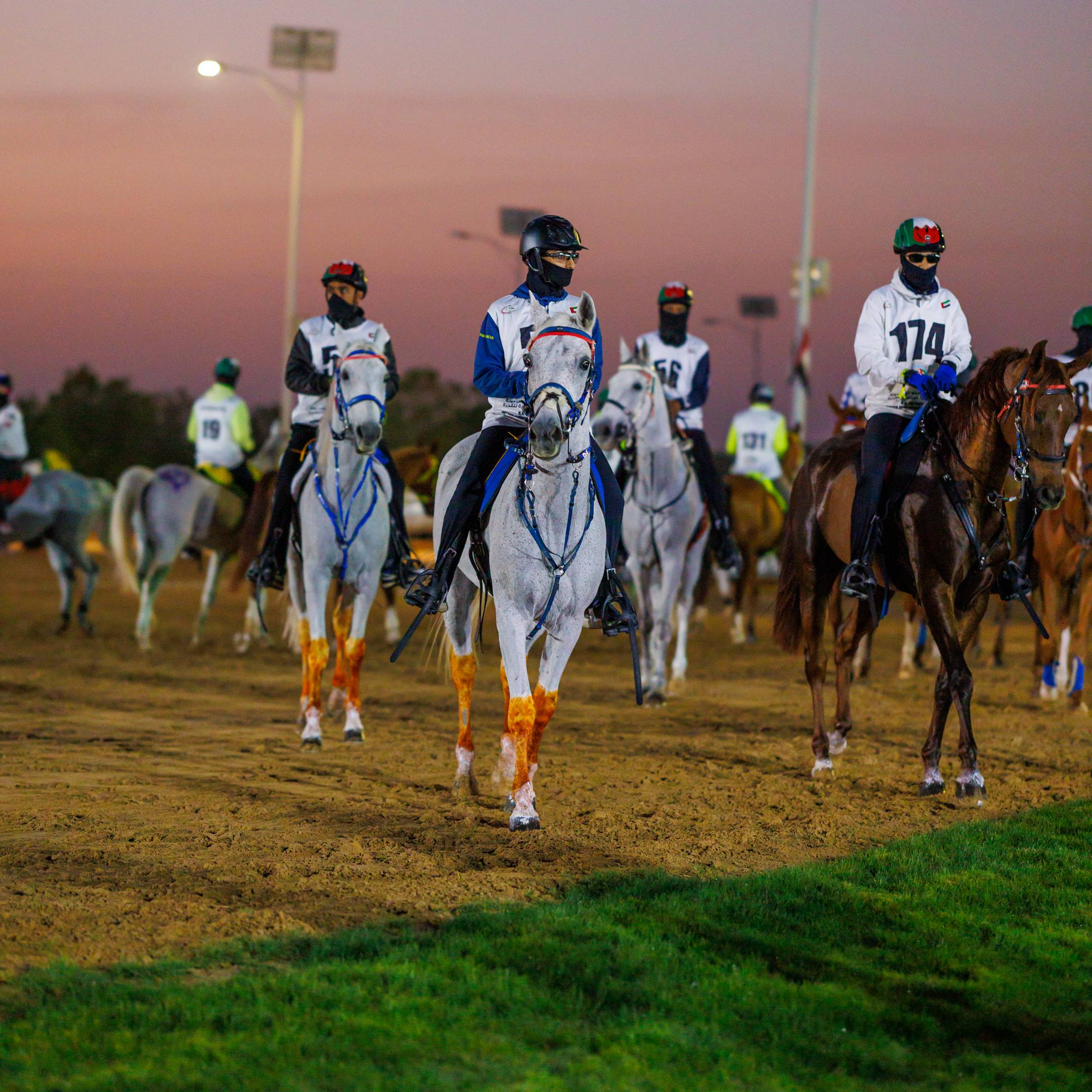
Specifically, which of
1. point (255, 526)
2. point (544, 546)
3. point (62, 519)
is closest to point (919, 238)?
point (544, 546)

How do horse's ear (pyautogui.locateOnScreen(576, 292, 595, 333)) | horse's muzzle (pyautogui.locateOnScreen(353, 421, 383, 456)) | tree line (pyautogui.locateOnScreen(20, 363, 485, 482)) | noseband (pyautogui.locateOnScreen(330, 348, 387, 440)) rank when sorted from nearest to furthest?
horse's ear (pyautogui.locateOnScreen(576, 292, 595, 333)), horse's muzzle (pyautogui.locateOnScreen(353, 421, 383, 456)), noseband (pyautogui.locateOnScreen(330, 348, 387, 440)), tree line (pyautogui.locateOnScreen(20, 363, 485, 482))

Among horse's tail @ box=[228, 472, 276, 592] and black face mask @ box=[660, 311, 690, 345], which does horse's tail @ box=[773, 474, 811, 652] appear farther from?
horse's tail @ box=[228, 472, 276, 592]

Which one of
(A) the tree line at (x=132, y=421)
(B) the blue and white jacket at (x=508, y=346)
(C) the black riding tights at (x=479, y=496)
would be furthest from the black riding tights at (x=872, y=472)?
(A) the tree line at (x=132, y=421)

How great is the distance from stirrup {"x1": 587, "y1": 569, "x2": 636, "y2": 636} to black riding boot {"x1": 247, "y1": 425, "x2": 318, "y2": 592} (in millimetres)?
3413

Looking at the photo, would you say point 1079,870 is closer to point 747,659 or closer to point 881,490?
point 881,490

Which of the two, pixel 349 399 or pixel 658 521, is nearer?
pixel 349 399

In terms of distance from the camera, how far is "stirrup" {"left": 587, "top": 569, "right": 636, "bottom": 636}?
24.0 ft

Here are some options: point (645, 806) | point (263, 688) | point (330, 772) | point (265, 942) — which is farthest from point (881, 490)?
point (263, 688)

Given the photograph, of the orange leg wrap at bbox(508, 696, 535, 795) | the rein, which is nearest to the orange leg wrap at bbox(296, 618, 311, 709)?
the rein

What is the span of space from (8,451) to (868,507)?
13771 mm

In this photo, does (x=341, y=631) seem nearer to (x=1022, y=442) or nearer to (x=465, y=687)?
(x=465, y=687)

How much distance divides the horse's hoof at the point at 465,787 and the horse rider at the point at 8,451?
40.6 ft

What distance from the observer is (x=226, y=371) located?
16234 mm

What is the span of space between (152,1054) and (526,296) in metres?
4.67
